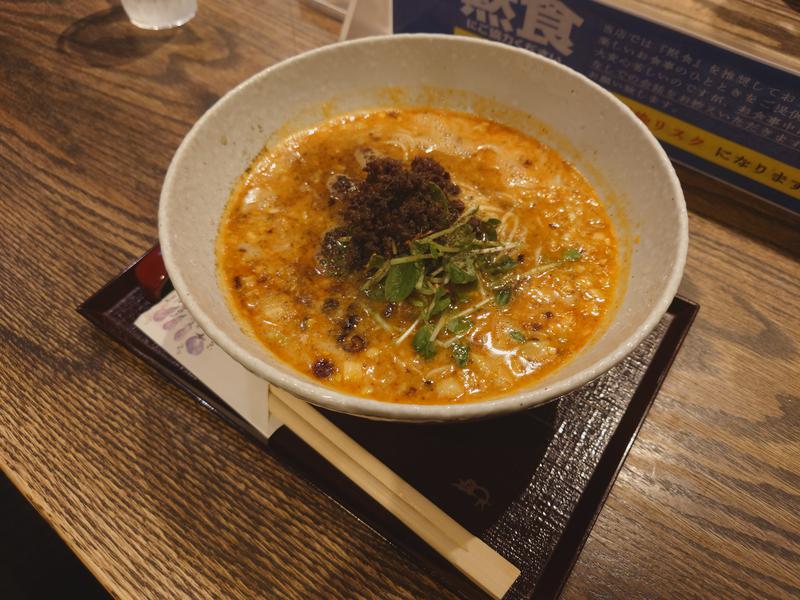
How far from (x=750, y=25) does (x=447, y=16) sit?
1194mm

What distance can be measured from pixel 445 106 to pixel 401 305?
91cm

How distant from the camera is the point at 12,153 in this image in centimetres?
235

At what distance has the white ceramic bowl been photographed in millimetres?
1149

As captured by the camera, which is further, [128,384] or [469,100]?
[469,100]

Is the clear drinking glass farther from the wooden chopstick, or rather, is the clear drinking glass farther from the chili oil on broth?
the wooden chopstick

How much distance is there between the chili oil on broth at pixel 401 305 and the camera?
141 centimetres

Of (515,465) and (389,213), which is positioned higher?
(389,213)

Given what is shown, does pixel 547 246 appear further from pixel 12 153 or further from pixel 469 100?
pixel 12 153

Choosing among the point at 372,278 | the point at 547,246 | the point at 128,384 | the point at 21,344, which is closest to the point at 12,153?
the point at 21,344

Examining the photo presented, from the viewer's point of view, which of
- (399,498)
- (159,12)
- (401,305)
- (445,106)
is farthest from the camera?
(159,12)

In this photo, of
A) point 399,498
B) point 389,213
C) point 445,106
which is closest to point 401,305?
point 389,213

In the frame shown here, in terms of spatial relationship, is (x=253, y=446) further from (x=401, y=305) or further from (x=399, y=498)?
(x=401, y=305)

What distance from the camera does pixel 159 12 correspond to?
9.37 ft

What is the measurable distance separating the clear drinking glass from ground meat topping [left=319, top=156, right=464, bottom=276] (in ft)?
6.48
